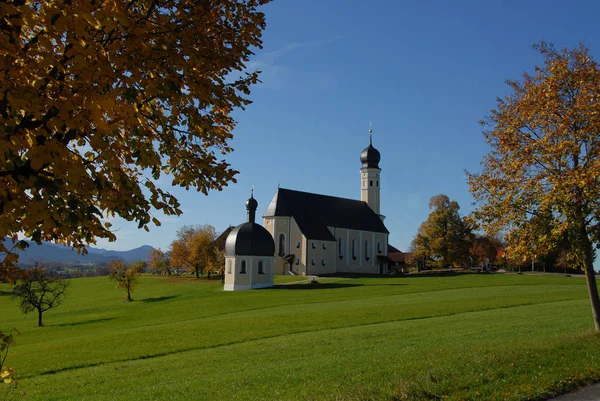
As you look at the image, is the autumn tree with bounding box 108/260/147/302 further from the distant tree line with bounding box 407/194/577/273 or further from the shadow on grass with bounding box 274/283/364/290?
the distant tree line with bounding box 407/194/577/273

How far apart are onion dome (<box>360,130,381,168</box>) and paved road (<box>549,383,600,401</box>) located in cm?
7488

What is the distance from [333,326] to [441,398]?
13953 mm

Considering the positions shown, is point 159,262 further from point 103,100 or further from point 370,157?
point 103,100

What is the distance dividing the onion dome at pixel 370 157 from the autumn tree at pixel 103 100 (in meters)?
77.0

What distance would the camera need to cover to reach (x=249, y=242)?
53.3 m

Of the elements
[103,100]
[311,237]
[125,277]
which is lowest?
[125,277]

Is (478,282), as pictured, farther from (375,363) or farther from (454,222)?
(375,363)

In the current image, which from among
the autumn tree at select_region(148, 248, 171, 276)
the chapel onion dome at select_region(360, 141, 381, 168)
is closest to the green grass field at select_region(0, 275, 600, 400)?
the chapel onion dome at select_region(360, 141, 381, 168)

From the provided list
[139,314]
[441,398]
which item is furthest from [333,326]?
[139,314]

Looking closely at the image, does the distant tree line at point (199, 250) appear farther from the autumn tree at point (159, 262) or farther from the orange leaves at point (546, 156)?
the orange leaves at point (546, 156)

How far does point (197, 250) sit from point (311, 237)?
17.9 meters

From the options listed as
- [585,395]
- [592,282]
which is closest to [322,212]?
[592,282]

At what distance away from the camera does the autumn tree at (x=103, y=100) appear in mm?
3799

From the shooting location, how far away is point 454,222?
232ft
